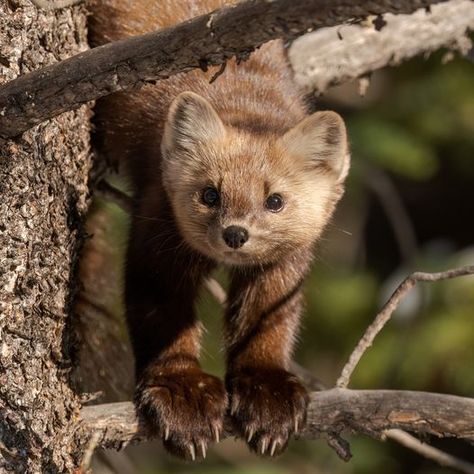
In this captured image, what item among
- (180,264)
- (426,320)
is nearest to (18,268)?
(180,264)

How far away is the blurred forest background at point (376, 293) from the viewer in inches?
216

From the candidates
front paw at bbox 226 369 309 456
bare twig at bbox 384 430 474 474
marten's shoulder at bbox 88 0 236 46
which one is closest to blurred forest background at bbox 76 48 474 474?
marten's shoulder at bbox 88 0 236 46

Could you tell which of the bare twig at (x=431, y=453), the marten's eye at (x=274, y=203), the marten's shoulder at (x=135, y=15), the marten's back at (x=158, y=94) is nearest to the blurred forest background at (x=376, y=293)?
the marten's back at (x=158, y=94)

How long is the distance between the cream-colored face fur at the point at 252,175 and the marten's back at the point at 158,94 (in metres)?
0.24

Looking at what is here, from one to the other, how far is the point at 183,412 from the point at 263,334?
1.90ft

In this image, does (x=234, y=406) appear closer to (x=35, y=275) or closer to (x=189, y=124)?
(x=35, y=275)

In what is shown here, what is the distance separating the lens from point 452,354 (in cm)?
736

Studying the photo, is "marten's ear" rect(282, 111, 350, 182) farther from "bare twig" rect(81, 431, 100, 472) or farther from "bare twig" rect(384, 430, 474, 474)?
"bare twig" rect(81, 431, 100, 472)

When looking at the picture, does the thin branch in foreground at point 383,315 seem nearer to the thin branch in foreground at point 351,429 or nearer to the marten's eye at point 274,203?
the thin branch in foreground at point 351,429

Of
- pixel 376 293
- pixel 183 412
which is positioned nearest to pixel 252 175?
pixel 183 412

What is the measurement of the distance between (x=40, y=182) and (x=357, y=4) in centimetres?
144

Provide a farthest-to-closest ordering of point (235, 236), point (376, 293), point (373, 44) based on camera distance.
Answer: point (376, 293) → point (373, 44) → point (235, 236)

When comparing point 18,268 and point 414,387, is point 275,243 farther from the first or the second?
point 414,387

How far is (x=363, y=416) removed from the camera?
379 cm
